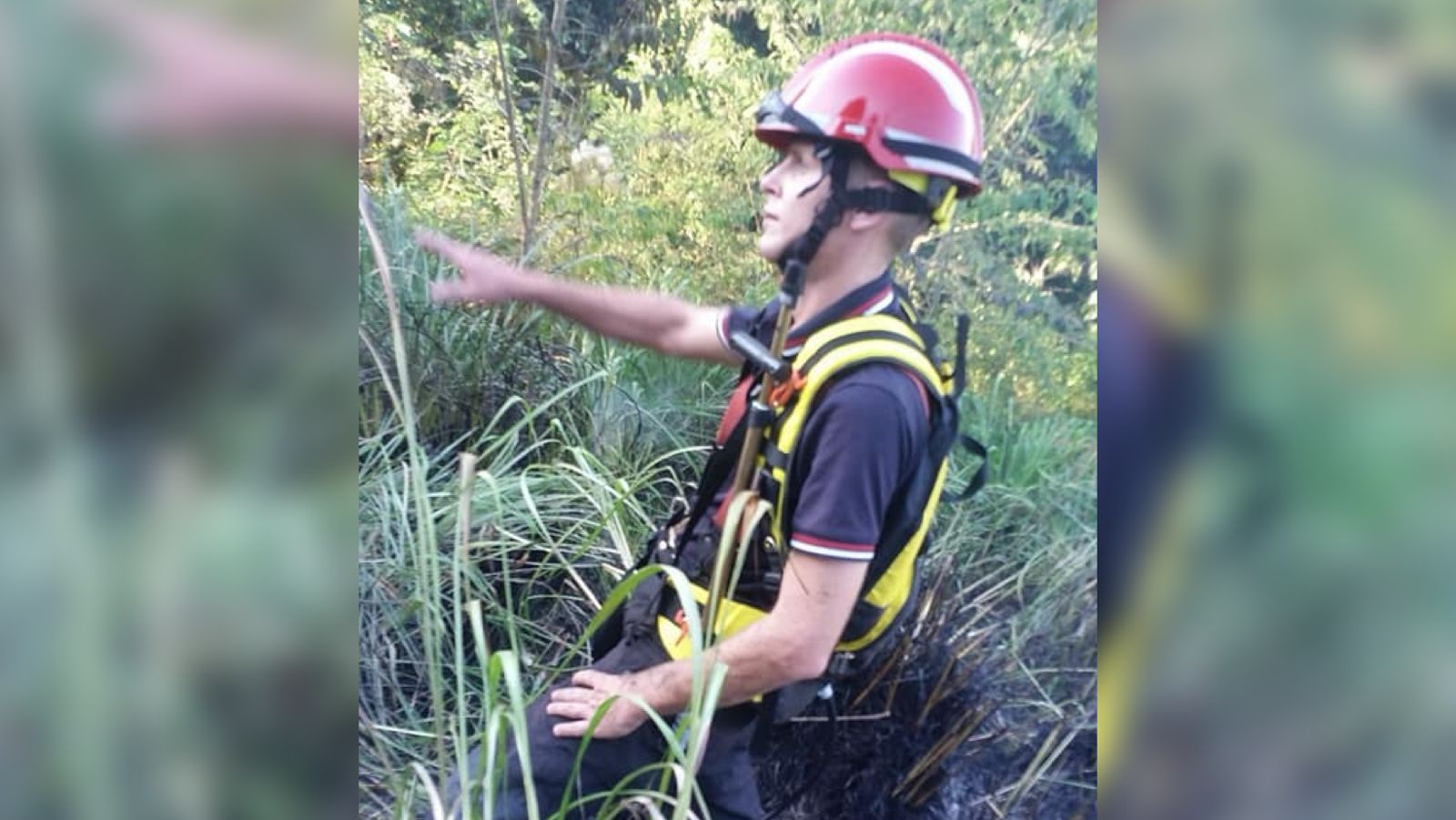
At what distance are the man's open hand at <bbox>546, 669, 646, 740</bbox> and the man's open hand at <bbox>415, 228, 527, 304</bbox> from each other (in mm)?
669

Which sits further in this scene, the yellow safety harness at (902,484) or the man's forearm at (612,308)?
the man's forearm at (612,308)

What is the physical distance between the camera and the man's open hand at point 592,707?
1.84m

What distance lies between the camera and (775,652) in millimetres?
1743

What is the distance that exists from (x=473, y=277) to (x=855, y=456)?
741 millimetres

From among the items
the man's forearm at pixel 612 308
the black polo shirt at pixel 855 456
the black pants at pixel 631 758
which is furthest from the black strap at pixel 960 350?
the black pants at pixel 631 758

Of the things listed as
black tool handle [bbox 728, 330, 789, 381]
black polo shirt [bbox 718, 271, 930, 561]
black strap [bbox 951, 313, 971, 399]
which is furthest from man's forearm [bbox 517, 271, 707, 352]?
black strap [bbox 951, 313, 971, 399]

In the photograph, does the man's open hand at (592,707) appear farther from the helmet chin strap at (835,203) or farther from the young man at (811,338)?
the helmet chin strap at (835,203)

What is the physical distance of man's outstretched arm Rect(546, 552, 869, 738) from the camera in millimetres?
1711
